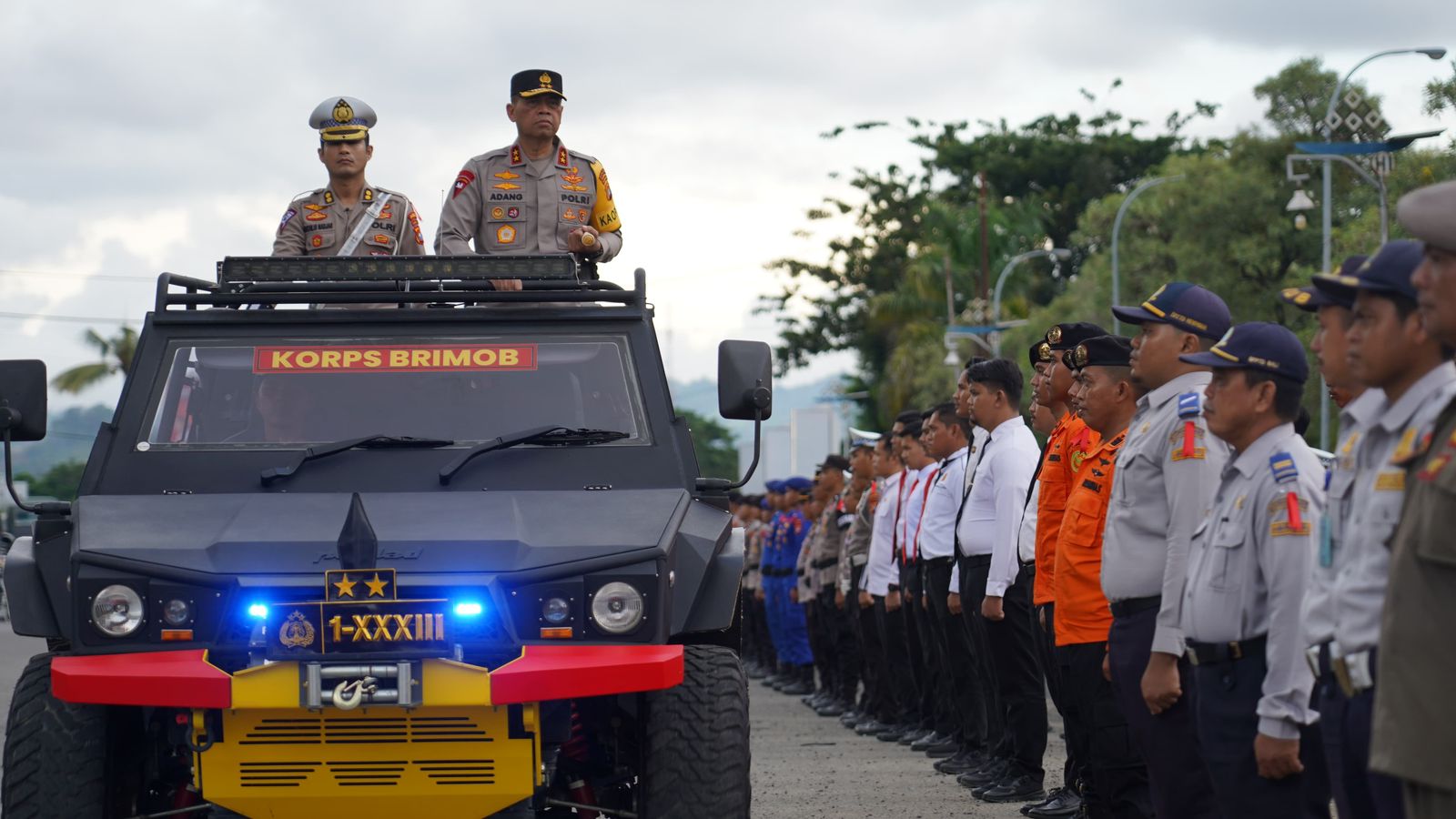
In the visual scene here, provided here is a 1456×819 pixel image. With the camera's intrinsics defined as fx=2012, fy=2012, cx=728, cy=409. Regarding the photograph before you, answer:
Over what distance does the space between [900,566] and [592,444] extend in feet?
22.4

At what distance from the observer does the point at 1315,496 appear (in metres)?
5.32

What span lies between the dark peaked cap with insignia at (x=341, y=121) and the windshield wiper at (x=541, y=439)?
2.33 metres

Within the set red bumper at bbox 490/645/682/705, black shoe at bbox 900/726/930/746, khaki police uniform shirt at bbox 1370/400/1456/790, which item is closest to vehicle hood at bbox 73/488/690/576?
red bumper at bbox 490/645/682/705

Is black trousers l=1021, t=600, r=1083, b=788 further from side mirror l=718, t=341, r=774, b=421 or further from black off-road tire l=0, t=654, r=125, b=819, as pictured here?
black off-road tire l=0, t=654, r=125, b=819

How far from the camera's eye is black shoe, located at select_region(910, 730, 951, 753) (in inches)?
514

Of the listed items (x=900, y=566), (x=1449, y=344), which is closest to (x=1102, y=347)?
(x=1449, y=344)

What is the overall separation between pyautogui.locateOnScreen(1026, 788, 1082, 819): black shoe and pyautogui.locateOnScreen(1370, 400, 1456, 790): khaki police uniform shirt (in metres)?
5.48

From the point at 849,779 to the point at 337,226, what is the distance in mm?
4341

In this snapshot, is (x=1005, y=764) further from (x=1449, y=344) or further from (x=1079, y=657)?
(x=1449, y=344)

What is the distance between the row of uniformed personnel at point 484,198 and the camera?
29.0ft

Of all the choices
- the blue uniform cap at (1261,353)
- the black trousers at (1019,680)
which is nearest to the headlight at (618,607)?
the blue uniform cap at (1261,353)

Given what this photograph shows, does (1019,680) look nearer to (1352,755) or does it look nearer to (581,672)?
(581,672)

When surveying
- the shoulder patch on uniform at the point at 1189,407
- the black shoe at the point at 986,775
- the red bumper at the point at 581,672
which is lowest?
the black shoe at the point at 986,775

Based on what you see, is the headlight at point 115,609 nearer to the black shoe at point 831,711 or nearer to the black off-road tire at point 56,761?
the black off-road tire at point 56,761
